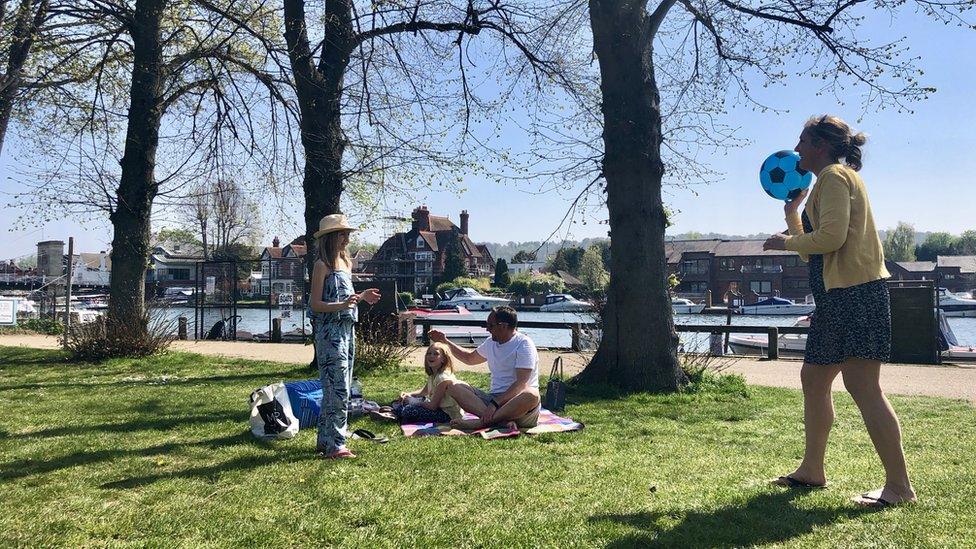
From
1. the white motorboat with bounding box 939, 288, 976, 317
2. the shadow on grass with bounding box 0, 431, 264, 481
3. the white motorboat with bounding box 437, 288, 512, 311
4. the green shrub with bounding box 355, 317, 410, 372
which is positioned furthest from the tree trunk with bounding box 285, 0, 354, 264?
the white motorboat with bounding box 939, 288, 976, 317

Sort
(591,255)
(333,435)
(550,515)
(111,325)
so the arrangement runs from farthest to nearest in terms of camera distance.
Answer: (591,255) → (111,325) → (333,435) → (550,515)

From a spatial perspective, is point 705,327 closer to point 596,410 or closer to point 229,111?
point 596,410

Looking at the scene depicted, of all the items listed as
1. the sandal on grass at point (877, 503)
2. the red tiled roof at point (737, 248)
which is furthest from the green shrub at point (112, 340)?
the red tiled roof at point (737, 248)

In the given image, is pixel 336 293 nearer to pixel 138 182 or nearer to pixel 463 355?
pixel 463 355

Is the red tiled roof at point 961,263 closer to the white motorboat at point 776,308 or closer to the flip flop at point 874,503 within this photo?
the white motorboat at point 776,308

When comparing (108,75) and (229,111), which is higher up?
(108,75)

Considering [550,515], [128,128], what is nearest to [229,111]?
[128,128]

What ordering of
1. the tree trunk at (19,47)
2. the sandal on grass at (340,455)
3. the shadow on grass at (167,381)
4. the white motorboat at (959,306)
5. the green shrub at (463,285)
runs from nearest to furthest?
1. the sandal on grass at (340,455)
2. the shadow on grass at (167,381)
3. the tree trunk at (19,47)
4. the white motorboat at (959,306)
5. the green shrub at (463,285)

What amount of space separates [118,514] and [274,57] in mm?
7929

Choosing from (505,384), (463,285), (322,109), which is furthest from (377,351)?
(463,285)

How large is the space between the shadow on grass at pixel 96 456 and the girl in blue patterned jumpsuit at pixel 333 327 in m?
0.85

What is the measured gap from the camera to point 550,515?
11.8 ft

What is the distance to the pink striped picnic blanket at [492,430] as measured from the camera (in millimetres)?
5642

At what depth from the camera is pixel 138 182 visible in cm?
1307
